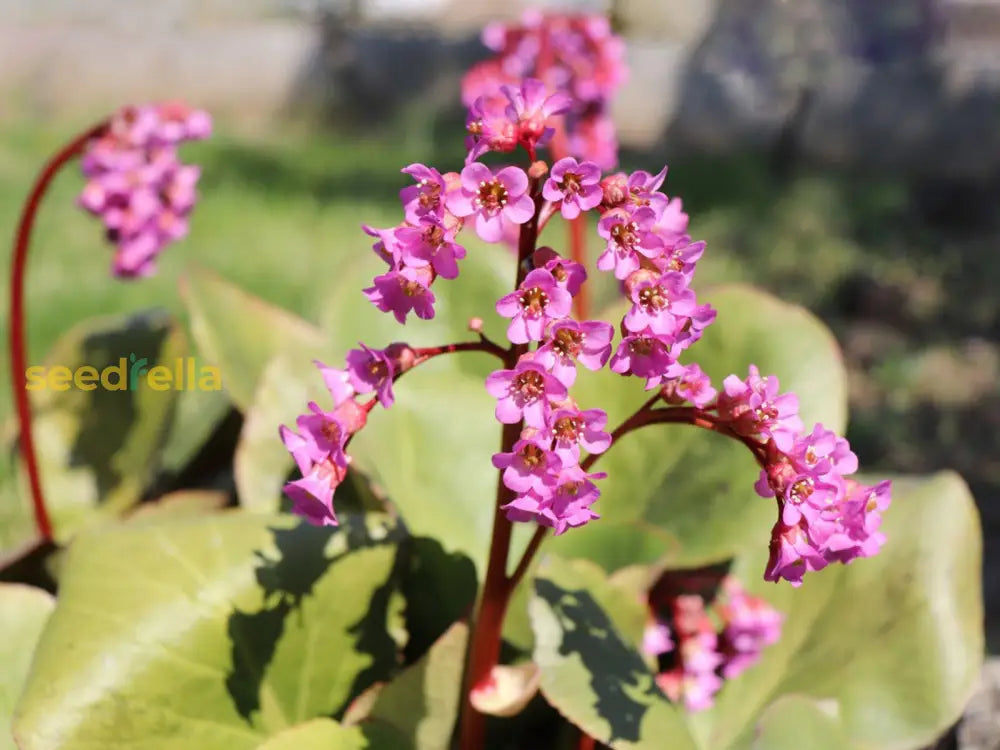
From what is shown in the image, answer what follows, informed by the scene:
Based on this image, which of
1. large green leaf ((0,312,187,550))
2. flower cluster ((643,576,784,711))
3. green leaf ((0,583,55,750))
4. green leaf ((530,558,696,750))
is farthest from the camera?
Answer: large green leaf ((0,312,187,550))

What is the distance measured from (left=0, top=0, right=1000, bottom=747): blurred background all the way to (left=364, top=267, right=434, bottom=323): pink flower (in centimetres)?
66

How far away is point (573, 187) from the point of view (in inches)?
27.2

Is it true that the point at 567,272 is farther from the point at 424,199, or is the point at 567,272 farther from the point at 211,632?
the point at 211,632

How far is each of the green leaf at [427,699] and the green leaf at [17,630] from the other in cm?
32

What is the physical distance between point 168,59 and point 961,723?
6.59 metres

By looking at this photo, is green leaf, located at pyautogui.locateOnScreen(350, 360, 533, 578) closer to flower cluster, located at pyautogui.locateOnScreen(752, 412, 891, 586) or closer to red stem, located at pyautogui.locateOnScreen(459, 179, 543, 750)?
red stem, located at pyautogui.locateOnScreen(459, 179, 543, 750)

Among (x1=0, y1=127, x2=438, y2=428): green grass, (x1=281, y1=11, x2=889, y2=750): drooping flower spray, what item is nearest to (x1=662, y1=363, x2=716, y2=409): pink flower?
(x1=281, y1=11, x2=889, y2=750): drooping flower spray

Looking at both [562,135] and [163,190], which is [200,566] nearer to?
[163,190]

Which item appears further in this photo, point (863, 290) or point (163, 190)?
point (863, 290)

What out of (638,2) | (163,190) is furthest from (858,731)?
(638,2)

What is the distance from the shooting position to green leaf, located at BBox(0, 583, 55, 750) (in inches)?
38.9

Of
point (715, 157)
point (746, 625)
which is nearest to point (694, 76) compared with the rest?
point (715, 157)

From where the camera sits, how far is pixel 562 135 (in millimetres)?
1472

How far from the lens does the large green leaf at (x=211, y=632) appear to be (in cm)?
89
